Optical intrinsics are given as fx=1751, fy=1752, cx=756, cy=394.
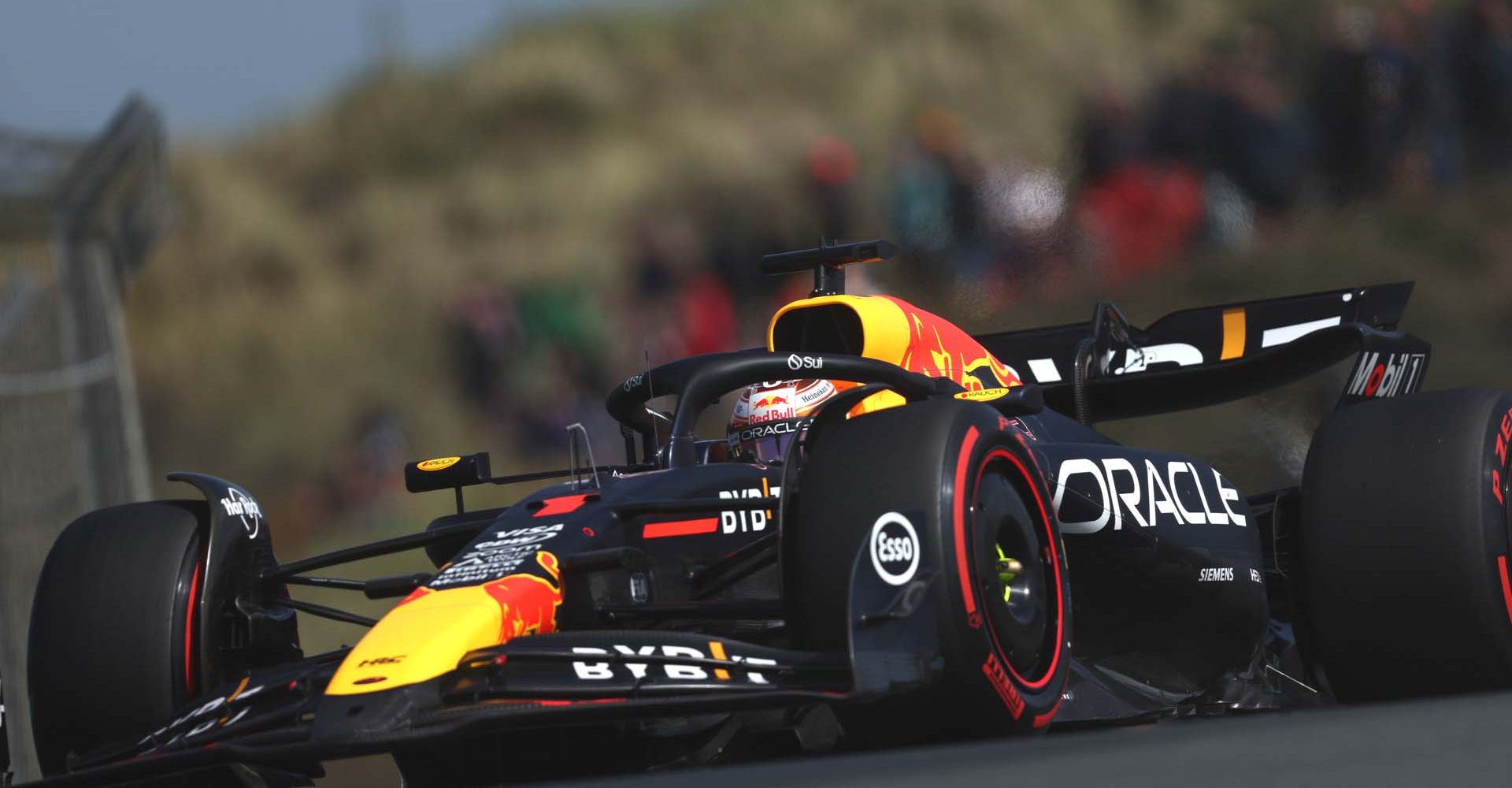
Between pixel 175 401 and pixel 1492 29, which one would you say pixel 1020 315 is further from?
pixel 175 401

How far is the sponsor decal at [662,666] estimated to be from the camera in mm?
3248

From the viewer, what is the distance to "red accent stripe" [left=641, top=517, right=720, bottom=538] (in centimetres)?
396

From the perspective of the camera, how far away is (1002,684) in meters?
3.50

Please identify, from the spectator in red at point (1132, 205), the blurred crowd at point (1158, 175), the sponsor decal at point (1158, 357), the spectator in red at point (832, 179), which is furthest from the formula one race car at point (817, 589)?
the spectator in red at point (832, 179)

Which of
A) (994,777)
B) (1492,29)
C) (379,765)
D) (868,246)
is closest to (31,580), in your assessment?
(379,765)

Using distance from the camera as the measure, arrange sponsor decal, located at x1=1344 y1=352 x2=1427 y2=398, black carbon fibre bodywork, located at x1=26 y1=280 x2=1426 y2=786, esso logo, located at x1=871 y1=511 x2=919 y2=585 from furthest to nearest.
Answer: sponsor decal, located at x1=1344 y1=352 x2=1427 y2=398 → esso logo, located at x1=871 y1=511 x2=919 y2=585 → black carbon fibre bodywork, located at x1=26 y1=280 x2=1426 y2=786

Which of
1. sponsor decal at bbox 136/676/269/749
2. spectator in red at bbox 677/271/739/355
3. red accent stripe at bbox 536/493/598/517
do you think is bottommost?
sponsor decal at bbox 136/676/269/749

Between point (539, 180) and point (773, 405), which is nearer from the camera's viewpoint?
point (773, 405)

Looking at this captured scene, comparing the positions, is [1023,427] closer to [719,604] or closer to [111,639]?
[719,604]

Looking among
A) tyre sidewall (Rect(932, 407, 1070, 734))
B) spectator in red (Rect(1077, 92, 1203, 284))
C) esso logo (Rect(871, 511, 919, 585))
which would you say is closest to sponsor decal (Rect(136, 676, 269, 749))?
esso logo (Rect(871, 511, 919, 585))

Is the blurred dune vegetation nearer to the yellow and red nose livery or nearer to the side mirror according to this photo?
the side mirror

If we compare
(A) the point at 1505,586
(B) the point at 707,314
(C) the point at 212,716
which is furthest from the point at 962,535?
(B) the point at 707,314

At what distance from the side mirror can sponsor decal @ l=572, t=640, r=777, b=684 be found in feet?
4.02

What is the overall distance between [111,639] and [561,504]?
3.78ft
